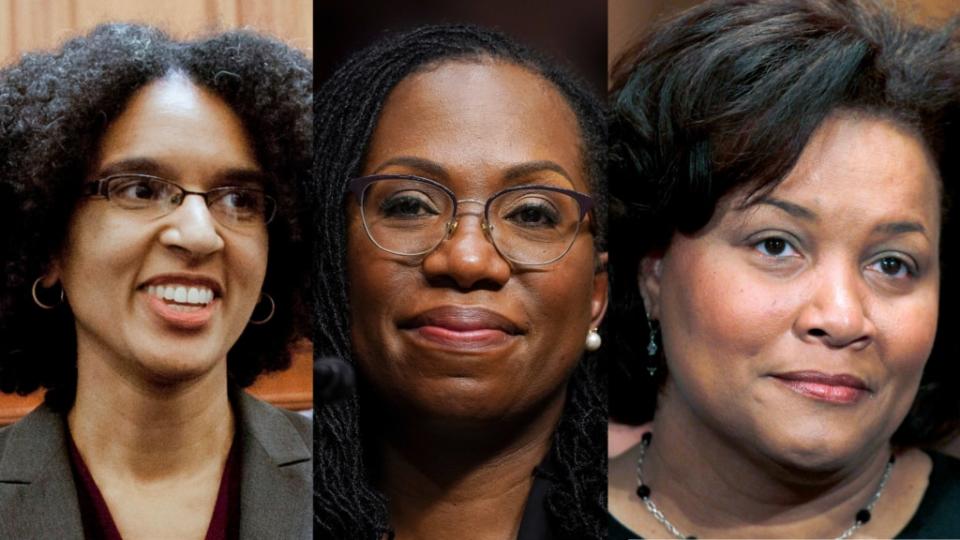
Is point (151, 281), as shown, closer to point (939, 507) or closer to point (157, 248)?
point (157, 248)

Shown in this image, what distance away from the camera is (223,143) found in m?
1.78

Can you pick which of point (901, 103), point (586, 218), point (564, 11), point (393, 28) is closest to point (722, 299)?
point (586, 218)

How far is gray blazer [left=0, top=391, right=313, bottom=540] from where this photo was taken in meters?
1.77

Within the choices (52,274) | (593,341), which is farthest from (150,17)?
(593,341)

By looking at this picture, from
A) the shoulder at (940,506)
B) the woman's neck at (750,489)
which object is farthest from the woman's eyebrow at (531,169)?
the shoulder at (940,506)

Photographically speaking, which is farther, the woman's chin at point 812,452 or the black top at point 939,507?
the black top at point 939,507

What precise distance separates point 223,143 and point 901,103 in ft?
3.47

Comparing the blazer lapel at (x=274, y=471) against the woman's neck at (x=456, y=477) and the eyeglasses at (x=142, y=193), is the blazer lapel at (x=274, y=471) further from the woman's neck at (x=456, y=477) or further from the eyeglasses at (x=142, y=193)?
the eyeglasses at (x=142, y=193)

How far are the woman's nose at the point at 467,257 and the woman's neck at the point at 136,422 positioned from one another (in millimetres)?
404

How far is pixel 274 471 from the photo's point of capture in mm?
1842

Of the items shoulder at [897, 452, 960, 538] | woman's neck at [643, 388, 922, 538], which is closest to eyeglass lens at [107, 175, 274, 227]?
woman's neck at [643, 388, 922, 538]

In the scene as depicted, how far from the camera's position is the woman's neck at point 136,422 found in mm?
1782

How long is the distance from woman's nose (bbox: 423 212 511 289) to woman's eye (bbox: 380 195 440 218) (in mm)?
50

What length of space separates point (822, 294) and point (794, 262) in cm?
6
